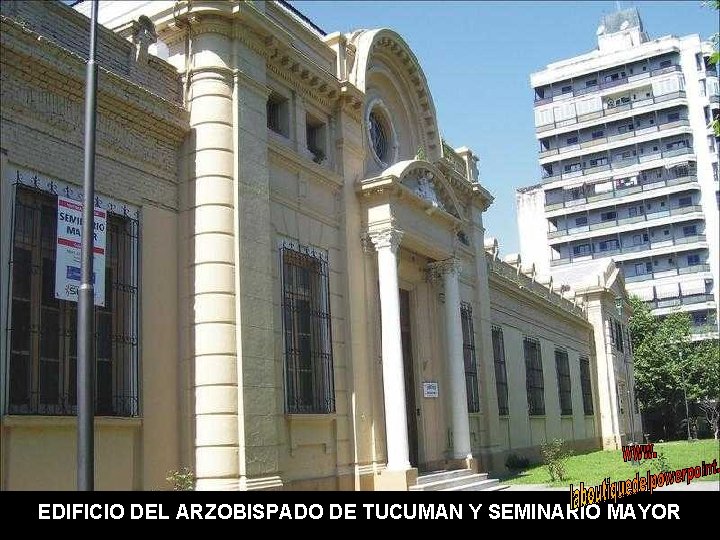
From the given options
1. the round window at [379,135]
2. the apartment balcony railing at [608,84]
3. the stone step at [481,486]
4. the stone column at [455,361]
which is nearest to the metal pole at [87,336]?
the stone step at [481,486]

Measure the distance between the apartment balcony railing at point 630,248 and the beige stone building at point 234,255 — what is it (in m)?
47.6

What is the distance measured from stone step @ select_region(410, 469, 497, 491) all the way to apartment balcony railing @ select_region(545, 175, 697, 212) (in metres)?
50.1

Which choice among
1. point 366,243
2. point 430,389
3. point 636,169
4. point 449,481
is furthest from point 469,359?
point 636,169

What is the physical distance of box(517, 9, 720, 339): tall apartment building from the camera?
6181 cm

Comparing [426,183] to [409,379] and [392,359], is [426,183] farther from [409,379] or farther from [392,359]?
[392,359]

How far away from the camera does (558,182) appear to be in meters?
67.2

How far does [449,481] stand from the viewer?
16766mm

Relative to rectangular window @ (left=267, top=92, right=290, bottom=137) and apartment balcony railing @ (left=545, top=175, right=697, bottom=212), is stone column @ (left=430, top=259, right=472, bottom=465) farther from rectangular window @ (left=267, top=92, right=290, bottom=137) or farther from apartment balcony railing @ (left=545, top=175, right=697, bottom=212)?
apartment balcony railing @ (left=545, top=175, right=697, bottom=212)

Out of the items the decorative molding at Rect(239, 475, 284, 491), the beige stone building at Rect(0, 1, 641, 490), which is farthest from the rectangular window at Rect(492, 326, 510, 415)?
the decorative molding at Rect(239, 475, 284, 491)

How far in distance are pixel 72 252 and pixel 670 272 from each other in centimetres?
5960

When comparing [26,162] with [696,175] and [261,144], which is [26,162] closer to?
[261,144]

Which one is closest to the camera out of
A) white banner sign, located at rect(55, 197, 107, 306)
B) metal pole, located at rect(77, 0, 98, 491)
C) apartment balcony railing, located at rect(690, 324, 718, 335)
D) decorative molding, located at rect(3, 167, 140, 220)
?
metal pole, located at rect(77, 0, 98, 491)
